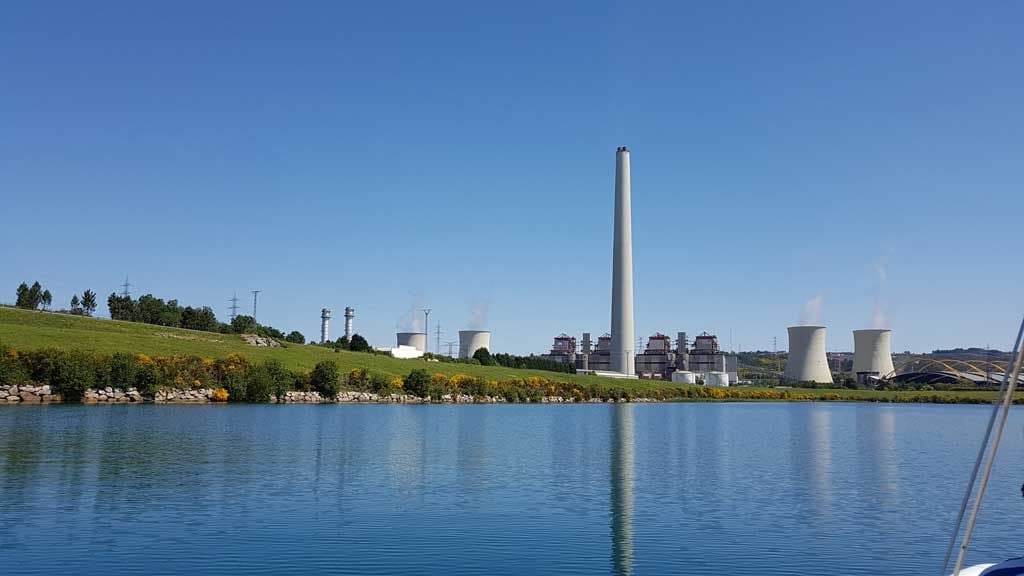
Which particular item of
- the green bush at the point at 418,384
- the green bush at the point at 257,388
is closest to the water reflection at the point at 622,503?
the green bush at the point at 257,388

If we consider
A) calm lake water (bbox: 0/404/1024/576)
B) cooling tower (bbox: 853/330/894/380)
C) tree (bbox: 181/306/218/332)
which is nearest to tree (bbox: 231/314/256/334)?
tree (bbox: 181/306/218/332)

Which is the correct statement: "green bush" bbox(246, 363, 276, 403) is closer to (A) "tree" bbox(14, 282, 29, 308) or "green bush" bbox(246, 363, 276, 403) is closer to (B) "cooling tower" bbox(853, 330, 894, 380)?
(A) "tree" bbox(14, 282, 29, 308)

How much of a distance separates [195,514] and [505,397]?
98002 mm

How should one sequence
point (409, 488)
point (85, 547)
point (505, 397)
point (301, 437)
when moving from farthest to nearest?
point (505, 397)
point (301, 437)
point (409, 488)
point (85, 547)

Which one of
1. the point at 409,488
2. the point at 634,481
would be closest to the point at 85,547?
the point at 409,488

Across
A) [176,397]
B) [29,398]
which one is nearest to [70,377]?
[29,398]

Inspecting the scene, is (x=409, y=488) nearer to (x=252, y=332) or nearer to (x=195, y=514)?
(x=195, y=514)

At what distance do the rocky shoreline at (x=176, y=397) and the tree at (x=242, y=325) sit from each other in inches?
1661

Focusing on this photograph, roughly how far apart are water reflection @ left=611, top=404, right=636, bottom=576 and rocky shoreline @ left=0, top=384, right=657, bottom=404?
48.1 metres

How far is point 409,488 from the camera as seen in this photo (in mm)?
30062

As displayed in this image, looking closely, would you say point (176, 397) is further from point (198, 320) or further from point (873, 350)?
point (873, 350)

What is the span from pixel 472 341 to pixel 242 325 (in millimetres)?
63112

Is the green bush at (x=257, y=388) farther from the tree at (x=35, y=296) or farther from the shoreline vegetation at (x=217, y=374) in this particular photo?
the tree at (x=35, y=296)

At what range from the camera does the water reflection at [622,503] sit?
20.2 meters
